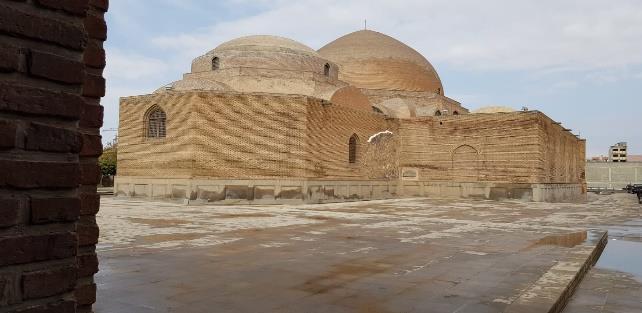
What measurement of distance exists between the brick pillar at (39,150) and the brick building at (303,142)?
1650cm

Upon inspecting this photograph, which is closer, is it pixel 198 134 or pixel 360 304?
pixel 360 304

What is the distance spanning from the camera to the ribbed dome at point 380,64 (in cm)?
3212

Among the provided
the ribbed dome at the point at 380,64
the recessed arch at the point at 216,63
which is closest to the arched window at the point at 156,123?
the recessed arch at the point at 216,63

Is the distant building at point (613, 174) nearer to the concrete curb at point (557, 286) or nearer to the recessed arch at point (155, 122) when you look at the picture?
the recessed arch at point (155, 122)

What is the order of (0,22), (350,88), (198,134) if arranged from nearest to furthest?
1. (0,22)
2. (198,134)
3. (350,88)

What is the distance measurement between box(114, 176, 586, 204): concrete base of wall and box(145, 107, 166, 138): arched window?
5.90ft

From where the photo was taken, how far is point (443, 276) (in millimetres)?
5051

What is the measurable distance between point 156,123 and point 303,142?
5783 mm

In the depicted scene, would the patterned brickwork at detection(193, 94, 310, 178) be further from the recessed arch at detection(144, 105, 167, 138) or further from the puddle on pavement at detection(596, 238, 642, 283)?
the puddle on pavement at detection(596, 238, 642, 283)

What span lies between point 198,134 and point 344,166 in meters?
6.49

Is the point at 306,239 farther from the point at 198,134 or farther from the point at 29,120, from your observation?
the point at 198,134

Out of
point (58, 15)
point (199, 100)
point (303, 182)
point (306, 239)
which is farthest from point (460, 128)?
point (58, 15)

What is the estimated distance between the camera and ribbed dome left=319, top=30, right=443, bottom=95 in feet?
105

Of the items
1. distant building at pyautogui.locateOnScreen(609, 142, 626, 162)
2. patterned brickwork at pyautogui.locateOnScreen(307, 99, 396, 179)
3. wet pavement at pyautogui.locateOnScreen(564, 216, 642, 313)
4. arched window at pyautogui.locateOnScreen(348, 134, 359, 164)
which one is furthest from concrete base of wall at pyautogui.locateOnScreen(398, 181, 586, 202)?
distant building at pyautogui.locateOnScreen(609, 142, 626, 162)
